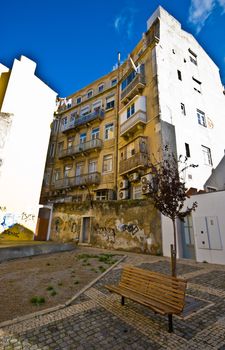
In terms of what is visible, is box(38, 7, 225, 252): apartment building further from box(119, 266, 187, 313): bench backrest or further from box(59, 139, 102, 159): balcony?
box(119, 266, 187, 313): bench backrest

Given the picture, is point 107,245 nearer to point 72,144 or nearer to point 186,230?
point 186,230

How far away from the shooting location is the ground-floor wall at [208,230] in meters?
9.15

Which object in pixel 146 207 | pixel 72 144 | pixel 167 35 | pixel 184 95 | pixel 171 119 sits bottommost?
pixel 146 207

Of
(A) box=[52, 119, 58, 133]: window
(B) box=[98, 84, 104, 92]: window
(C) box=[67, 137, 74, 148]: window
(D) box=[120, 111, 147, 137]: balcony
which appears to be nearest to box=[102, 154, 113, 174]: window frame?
(D) box=[120, 111, 147, 137]: balcony

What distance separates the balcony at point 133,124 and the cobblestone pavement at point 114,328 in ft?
48.1

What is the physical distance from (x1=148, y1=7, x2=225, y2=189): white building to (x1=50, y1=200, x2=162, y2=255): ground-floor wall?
5.08 m

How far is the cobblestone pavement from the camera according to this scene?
2.90m

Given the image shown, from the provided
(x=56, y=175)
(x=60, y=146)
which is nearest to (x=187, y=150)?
(x=56, y=175)

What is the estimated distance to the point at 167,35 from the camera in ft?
63.5

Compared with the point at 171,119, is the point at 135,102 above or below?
above

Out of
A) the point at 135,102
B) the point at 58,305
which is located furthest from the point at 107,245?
the point at 135,102

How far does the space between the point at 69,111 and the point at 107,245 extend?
21718 millimetres

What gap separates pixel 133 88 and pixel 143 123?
456 centimetres

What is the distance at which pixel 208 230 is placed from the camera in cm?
955
